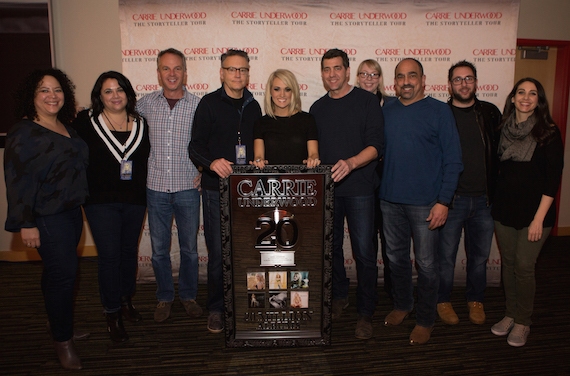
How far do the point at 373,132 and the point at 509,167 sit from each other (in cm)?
98

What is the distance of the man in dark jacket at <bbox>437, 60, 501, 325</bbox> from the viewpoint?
255cm

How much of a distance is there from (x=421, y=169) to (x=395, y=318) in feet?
3.94

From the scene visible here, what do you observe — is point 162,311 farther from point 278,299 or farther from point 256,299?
point 278,299

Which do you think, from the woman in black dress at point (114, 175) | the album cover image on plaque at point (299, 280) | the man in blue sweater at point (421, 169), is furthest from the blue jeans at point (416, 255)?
the woman in black dress at point (114, 175)

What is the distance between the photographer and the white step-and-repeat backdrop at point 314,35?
10.9ft

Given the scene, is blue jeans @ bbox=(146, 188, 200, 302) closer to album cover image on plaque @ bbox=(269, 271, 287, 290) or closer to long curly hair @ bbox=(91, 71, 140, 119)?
long curly hair @ bbox=(91, 71, 140, 119)

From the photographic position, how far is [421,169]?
7.80ft

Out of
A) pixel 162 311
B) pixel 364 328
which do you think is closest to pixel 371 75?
pixel 364 328

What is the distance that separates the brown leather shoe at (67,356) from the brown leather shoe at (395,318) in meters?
2.19

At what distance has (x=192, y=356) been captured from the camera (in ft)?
7.75

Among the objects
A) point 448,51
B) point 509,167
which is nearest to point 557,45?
point 448,51

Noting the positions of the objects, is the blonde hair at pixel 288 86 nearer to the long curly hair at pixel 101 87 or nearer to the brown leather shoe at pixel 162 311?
the long curly hair at pixel 101 87

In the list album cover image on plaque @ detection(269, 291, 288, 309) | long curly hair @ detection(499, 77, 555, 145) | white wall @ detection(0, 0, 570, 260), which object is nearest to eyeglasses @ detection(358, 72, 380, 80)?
long curly hair @ detection(499, 77, 555, 145)

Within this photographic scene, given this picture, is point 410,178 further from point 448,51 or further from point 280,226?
point 448,51
